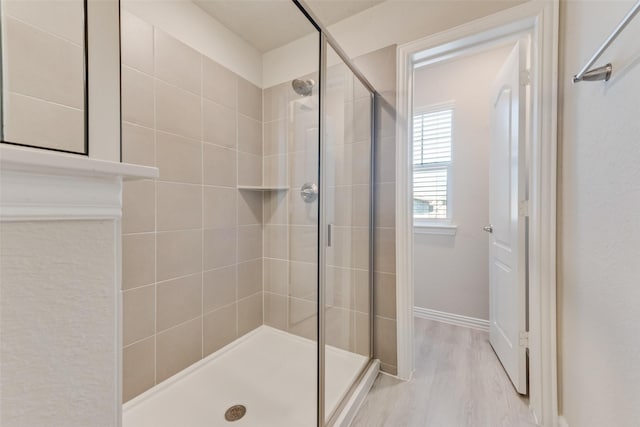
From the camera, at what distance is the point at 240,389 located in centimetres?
145

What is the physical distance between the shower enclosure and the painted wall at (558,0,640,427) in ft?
3.10

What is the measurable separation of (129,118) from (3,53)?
44.7 inches

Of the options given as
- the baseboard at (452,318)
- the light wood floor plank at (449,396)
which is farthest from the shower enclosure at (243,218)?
the baseboard at (452,318)

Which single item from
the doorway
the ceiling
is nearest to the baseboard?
the doorway

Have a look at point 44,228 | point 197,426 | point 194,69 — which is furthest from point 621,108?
point 197,426

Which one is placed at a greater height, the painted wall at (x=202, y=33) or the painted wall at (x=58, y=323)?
the painted wall at (x=202, y=33)

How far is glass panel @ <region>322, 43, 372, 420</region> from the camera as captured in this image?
135 centimetres

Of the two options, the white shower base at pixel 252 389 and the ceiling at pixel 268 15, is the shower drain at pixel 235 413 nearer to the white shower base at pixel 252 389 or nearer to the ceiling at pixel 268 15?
the white shower base at pixel 252 389

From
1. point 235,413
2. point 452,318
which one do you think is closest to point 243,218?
point 235,413

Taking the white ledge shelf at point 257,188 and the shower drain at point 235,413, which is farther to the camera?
the white ledge shelf at point 257,188

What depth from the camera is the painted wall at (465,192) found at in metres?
2.25

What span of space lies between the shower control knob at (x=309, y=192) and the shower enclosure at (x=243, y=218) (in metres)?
0.02

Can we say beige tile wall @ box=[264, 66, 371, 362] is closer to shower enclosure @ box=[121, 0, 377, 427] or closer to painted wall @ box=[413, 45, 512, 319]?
shower enclosure @ box=[121, 0, 377, 427]

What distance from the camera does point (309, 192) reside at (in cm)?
144
